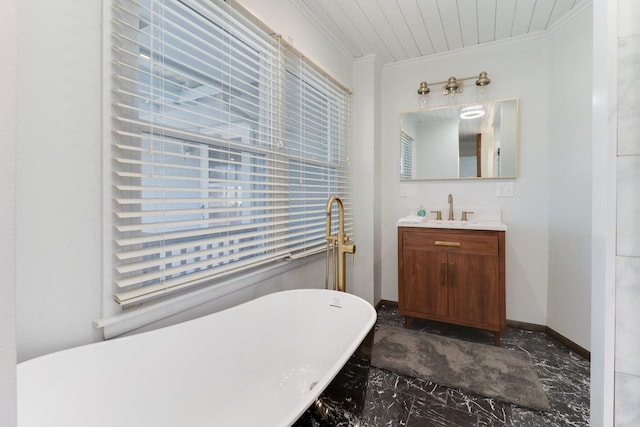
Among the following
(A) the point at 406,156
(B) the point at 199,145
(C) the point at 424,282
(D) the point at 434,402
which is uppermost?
(A) the point at 406,156

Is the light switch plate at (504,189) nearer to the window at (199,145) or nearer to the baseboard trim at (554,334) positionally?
the baseboard trim at (554,334)

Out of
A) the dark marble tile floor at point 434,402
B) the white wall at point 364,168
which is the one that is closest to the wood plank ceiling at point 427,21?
the white wall at point 364,168

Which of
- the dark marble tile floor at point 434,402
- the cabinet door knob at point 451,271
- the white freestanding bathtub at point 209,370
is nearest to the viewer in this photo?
the white freestanding bathtub at point 209,370

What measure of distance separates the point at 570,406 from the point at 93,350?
2.23m

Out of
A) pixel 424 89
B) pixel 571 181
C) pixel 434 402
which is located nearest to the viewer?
pixel 434 402

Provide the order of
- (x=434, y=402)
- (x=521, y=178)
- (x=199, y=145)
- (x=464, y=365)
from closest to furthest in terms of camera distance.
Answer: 1. (x=199, y=145)
2. (x=434, y=402)
3. (x=464, y=365)
4. (x=521, y=178)

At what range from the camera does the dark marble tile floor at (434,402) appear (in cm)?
105

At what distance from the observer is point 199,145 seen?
1.39 meters

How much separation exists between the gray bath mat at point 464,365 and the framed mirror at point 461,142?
4.80ft

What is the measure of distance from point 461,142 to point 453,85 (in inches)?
20.5

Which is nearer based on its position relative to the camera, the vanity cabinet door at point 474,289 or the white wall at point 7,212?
the white wall at point 7,212

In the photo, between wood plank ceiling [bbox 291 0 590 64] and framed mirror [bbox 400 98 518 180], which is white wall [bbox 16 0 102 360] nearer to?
wood plank ceiling [bbox 291 0 590 64]

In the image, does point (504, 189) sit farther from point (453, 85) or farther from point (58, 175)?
point (58, 175)

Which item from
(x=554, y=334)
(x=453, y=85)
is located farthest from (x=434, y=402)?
(x=453, y=85)
